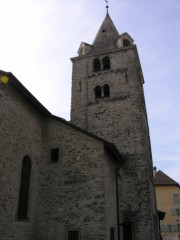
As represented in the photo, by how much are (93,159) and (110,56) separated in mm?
10963

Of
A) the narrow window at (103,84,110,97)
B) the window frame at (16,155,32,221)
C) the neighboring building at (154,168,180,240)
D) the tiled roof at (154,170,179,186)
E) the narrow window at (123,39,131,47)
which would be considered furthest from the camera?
the tiled roof at (154,170,179,186)

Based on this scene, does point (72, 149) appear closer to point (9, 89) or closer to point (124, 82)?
point (9, 89)

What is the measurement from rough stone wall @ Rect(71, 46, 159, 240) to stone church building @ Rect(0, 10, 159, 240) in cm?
6

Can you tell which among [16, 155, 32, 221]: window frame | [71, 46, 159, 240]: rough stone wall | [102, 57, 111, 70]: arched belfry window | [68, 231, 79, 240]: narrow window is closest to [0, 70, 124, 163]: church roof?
[71, 46, 159, 240]: rough stone wall

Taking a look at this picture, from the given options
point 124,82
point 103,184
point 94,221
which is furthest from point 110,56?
point 94,221

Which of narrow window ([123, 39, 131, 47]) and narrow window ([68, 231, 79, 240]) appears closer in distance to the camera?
narrow window ([68, 231, 79, 240])

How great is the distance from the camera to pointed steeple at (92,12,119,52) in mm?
22000

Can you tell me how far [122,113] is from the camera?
58.5 feet

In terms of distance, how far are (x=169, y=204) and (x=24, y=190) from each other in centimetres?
2688

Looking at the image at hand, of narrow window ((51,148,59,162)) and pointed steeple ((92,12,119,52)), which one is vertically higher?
pointed steeple ((92,12,119,52))

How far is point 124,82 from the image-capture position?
19109mm

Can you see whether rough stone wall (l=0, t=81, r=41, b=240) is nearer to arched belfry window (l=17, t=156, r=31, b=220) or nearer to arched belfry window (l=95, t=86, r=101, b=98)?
arched belfry window (l=17, t=156, r=31, b=220)

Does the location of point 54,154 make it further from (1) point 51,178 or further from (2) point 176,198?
(2) point 176,198

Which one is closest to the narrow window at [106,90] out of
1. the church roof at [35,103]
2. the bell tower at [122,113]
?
the bell tower at [122,113]
